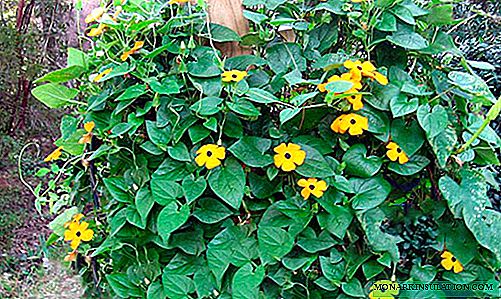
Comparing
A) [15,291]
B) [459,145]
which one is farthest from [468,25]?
[15,291]

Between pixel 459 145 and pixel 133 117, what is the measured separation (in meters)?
0.64

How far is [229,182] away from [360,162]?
26cm

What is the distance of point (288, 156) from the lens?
3.00 ft

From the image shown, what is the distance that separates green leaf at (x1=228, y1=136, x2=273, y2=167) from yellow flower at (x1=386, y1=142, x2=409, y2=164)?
229mm

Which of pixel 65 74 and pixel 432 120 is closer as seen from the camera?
pixel 432 120

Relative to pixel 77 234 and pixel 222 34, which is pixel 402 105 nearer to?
pixel 222 34

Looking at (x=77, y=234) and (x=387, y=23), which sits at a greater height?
(x=387, y=23)

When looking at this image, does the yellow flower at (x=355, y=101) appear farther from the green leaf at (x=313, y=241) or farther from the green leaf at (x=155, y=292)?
the green leaf at (x=155, y=292)

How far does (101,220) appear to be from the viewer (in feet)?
4.01

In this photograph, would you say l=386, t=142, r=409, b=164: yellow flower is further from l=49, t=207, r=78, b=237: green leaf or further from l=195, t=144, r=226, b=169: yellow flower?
l=49, t=207, r=78, b=237: green leaf

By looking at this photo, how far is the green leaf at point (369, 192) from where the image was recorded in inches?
35.9

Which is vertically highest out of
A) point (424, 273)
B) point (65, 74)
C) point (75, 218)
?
point (65, 74)

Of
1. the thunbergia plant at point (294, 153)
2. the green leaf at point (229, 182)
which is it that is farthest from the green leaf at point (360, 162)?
the green leaf at point (229, 182)

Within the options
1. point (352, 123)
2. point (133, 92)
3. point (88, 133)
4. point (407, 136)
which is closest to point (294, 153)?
point (352, 123)
